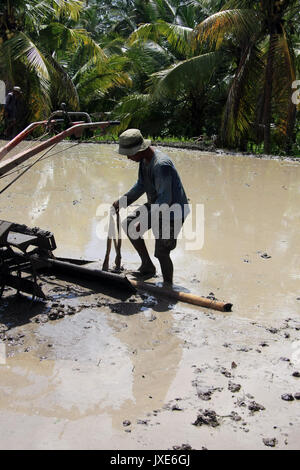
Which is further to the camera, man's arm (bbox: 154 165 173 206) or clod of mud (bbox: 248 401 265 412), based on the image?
man's arm (bbox: 154 165 173 206)

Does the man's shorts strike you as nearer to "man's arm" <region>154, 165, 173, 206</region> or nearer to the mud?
"man's arm" <region>154, 165, 173, 206</region>

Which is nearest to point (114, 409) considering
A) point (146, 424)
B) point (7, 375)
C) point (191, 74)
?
point (146, 424)

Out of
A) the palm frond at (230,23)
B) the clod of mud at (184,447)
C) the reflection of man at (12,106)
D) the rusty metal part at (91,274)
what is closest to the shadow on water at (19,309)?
the rusty metal part at (91,274)

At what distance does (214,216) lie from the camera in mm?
8141

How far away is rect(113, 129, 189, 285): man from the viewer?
196 inches

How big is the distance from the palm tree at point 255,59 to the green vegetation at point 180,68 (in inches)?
1.0

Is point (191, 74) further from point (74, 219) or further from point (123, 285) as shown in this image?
point (123, 285)

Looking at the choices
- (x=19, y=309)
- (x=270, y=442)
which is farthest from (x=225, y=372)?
(x=19, y=309)

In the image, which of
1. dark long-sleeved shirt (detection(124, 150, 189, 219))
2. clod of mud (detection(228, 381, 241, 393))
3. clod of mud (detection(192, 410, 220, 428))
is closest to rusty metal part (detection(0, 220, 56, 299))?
dark long-sleeved shirt (detection(124, 150, 189, 219))

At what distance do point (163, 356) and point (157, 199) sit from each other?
58.9 inches

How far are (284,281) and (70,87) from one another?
12577 mm

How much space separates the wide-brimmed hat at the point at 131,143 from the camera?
16.2ft

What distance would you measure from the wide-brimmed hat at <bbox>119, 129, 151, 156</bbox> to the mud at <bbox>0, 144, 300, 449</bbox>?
4.24ft

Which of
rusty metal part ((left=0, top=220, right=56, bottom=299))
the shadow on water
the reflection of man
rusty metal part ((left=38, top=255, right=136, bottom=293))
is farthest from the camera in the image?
the reflection of man
